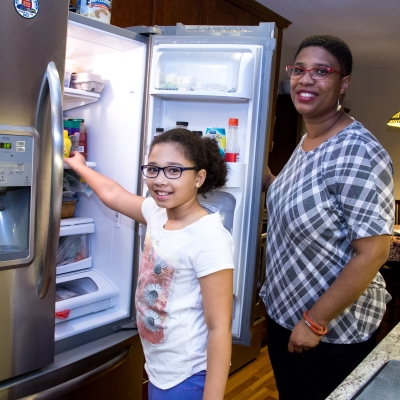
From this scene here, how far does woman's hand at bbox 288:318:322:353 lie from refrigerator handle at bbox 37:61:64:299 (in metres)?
0.72

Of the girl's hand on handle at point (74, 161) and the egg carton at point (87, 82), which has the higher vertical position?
the egg carton at point (87, 82)

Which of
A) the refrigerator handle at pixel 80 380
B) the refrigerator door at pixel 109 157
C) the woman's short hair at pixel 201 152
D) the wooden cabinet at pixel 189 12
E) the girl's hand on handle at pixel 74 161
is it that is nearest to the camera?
the woman's short hair at pixel 201 152

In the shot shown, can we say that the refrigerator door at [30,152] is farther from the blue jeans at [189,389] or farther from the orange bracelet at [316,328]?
A: the orange bracelet at [316,328]

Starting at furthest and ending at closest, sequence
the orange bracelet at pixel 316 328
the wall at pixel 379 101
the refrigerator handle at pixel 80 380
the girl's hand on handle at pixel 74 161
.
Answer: the wall at pixel 379 101 → the girl's hand on handle at pixel 74 161 → the refrigerator handle at pixel 80 380 → the orange bracelet at pixel 316 328

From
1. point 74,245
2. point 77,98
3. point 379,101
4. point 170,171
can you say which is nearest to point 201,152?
point 170,171

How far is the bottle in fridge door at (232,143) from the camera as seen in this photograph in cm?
183

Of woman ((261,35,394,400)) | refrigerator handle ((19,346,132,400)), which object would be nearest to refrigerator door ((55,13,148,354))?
refrigerator handle ((19,346,132,400))

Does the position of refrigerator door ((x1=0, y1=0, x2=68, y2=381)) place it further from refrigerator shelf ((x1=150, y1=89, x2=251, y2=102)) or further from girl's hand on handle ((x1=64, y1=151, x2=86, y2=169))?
refrigerator shelf ((x1=150, y1=89, x2=251, y2=102))

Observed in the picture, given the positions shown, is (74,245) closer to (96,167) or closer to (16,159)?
(96,167)

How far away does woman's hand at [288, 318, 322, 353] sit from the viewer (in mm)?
1410

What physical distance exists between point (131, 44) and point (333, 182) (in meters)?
0.94

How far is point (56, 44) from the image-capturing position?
53.3 inches

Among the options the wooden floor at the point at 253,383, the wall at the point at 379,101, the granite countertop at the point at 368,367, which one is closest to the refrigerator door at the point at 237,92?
the granite countertop at the point at 368,367

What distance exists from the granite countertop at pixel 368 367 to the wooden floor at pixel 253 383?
177 centimetres
